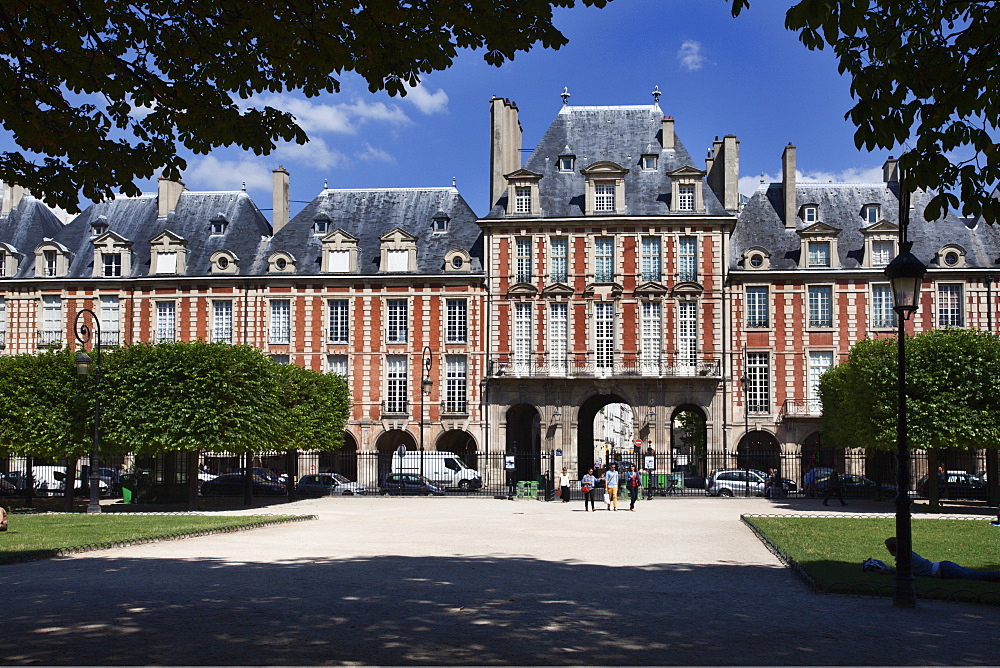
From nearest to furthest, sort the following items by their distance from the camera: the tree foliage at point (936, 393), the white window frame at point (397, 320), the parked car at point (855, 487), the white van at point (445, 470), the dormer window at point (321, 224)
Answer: the tree foliage at point (936, 393)
the parked car at point (855, 487)
the white van at point (445, 470)
the white window frame at point (397, 320)
the dormer window at point (321, 224)

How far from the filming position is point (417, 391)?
45094 millimetres

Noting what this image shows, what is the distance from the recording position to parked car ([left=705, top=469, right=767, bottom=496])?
37.5 metres

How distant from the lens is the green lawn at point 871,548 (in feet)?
38.9

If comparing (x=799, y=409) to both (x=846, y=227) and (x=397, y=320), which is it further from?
(x=397, y=320)

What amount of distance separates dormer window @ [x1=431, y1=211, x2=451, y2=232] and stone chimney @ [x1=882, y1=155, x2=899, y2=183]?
20.1m

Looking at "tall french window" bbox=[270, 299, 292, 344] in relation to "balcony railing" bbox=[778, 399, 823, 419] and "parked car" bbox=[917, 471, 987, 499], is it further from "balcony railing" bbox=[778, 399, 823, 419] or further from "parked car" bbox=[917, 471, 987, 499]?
"parked car" bbox=[917, 471, 987, 499]

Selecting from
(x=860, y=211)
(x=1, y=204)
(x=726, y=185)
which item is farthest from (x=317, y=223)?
(x=860, y=211)

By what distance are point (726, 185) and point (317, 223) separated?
60.7 ft

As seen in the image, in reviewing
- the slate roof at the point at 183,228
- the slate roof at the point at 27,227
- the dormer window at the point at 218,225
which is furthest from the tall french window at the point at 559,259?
the slate roof at the point at 27,227

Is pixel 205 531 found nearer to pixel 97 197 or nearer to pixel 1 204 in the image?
pixel 97 197

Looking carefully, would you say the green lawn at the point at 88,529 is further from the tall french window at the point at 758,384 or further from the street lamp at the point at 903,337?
the tall french window at the point at 758,384

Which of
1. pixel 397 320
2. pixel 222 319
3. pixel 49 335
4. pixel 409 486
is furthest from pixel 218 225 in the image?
pixel 409 486

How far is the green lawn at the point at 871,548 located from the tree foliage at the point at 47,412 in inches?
760

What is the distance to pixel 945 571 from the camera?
12.7 m
